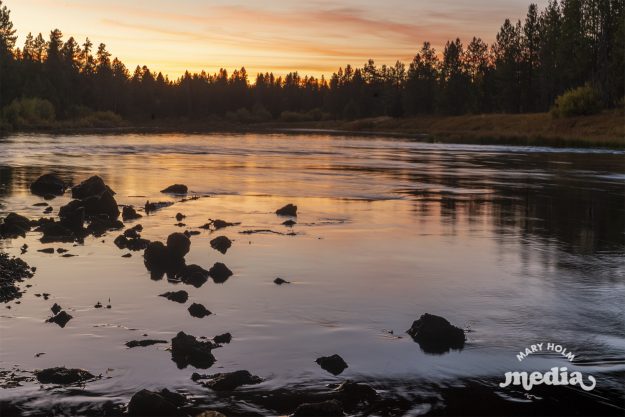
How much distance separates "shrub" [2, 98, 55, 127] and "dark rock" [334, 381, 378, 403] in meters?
120

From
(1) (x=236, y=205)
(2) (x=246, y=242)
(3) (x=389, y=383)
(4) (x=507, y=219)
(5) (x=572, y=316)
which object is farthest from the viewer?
(1) (x=236, y=205)

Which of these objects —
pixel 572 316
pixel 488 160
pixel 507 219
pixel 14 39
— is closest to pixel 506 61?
pixel 488 160

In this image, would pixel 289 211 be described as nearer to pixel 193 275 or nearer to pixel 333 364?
pixel 193 275

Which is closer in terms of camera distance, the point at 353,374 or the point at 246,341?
the point at 353,374

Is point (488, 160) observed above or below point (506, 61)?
below

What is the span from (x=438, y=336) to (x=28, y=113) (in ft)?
434

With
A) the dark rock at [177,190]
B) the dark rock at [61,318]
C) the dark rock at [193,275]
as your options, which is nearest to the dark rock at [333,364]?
the dark rock at [61,318]

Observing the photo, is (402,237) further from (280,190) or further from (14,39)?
(14,39)

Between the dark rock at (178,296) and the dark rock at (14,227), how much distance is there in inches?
305

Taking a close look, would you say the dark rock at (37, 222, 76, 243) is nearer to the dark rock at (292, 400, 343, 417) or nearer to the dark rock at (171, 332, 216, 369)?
the dark rock at (171, 332, 216, 369)

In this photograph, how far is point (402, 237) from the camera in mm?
21375

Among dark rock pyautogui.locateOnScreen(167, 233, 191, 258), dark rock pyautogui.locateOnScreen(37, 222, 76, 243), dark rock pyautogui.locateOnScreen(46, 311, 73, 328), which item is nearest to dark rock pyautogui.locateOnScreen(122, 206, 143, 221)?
dark rock pyautogui.locateOnScreen(37, 222, 76, 243)

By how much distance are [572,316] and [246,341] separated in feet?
19.5

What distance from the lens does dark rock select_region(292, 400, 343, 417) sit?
28.6ft
